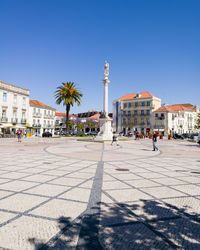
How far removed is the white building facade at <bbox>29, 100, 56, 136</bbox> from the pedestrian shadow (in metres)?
56.1

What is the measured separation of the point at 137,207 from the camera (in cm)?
556

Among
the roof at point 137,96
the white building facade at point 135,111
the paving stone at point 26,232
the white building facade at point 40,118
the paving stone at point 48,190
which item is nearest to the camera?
Answer: the paving stone at point 26,232

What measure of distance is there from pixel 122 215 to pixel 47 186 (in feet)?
10.5

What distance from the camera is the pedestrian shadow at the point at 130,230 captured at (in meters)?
3.77

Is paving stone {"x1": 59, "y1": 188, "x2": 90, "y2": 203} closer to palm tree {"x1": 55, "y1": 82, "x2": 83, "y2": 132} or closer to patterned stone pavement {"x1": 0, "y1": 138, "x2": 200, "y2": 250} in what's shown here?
patterned stone pavement {"x1": 0, "y1": 138, "x2": 200, "y2": 250}

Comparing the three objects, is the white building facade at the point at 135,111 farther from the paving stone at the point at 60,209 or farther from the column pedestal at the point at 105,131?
the paving stone at the point at 60,209

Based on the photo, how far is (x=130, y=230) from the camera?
4312mm

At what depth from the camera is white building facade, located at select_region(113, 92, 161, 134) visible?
78.7 m

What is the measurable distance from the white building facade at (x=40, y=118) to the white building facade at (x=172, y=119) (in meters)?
35.6

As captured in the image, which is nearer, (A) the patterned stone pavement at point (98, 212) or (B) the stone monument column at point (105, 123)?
(A) the patterned stone pavement at point (98, 212)

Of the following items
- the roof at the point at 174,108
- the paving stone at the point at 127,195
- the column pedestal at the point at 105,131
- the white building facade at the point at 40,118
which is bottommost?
the paving stone at the point at 127,195

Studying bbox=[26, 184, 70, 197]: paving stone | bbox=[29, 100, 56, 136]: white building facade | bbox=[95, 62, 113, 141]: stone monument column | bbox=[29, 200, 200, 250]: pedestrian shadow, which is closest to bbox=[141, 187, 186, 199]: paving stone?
bbox=[29, 200, 200, 250]: pedestrian shadow

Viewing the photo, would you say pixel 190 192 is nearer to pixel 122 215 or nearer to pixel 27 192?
pixel 122 215

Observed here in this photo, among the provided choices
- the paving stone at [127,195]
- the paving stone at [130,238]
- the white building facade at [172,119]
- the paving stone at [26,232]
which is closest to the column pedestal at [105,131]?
the paving stone at [127,195]
